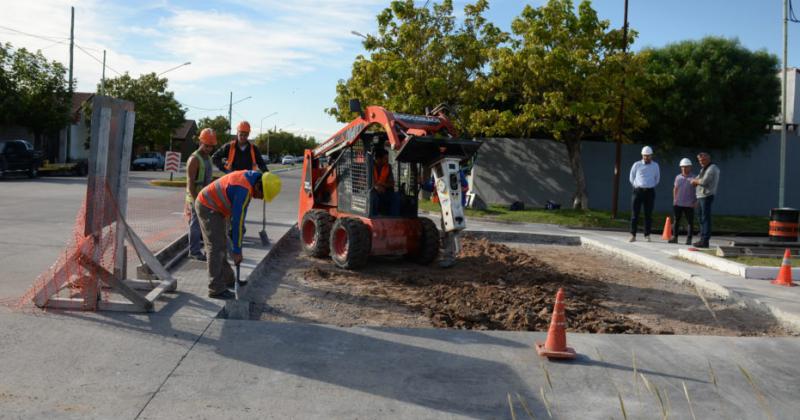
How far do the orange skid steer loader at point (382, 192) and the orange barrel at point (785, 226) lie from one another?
27.1 feet

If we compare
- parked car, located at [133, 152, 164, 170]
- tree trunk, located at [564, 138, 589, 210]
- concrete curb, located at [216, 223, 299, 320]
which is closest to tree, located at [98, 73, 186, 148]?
parked car, located at [133, 152, 164, 170]

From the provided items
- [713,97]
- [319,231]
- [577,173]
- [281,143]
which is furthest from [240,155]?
[281,143]

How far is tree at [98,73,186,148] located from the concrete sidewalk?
182 feet

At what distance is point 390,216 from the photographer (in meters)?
10.6

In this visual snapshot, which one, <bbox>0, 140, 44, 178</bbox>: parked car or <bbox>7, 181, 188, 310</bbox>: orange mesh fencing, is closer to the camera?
<bbox>7, 181, 188, 310</bbox>: orange mesh fencing

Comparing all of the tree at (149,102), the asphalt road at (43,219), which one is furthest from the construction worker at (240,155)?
the tree at (149,102)

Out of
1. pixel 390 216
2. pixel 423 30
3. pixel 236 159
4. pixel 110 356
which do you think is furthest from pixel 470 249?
pixel 423 30

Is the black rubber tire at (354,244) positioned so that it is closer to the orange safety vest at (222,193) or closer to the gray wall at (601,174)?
the orange safety vest at (222,193)

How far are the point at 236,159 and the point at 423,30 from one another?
17.7 metres

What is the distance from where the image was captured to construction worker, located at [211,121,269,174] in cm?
1030

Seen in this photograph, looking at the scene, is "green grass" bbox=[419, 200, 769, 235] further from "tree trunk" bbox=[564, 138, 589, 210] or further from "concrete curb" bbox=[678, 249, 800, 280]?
"concrete curb" bbox=[678, 249, 800, 280]

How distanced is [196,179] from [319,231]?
2369 mm

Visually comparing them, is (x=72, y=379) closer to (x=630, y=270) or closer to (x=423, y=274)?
(x=423, y=274)

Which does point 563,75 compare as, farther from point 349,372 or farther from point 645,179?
point 349,372
